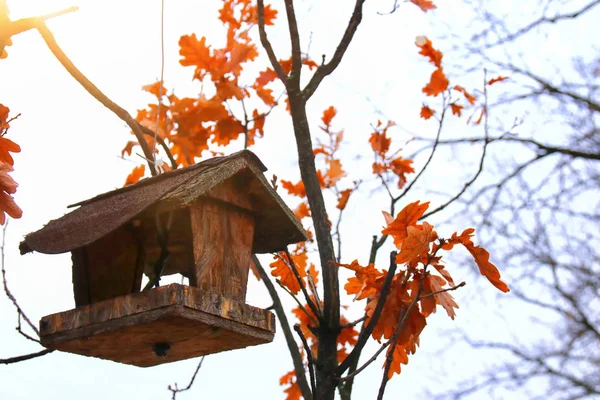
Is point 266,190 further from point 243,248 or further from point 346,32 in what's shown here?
point 346,32

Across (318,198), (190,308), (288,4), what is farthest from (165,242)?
(288,4)

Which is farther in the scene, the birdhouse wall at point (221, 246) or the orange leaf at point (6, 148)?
the birdhouse wall at point (221, 246)

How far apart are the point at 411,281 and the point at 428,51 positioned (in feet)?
7.52

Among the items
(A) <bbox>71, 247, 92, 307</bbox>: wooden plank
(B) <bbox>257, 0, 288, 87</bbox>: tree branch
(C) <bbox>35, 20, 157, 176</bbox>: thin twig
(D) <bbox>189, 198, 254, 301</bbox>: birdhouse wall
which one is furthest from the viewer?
(B) <bbox>257, 0, 288, 87</bbox>: tree branch

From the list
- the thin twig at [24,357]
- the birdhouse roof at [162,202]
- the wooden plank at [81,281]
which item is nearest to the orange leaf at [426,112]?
the birdhouse roof at [162,202]

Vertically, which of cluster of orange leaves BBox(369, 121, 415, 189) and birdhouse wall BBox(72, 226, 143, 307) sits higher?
cluster of orange leaves BBox(369, 121, 415, 189)

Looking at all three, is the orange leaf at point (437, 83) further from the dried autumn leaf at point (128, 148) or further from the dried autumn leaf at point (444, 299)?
the dried autumn leaf at point (444, 299)

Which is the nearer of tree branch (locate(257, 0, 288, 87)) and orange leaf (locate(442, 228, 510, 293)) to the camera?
orange leaf (locate(442, 228, 510, 293))

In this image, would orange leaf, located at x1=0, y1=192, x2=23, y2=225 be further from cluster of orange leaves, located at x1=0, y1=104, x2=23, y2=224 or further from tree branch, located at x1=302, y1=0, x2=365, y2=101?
tree branch, located at x1=302, y1=0, x2=365, y2=101

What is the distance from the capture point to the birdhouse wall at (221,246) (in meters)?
2.04

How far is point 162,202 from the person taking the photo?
75.5 inches

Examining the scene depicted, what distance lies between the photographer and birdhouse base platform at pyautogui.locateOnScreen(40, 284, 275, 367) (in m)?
1.84

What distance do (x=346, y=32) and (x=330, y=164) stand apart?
55.1 inches

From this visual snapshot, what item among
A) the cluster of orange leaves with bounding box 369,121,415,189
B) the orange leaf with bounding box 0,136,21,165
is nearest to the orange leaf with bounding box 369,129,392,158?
the cluster of orange leaves with bounding box 369,121,415,189
